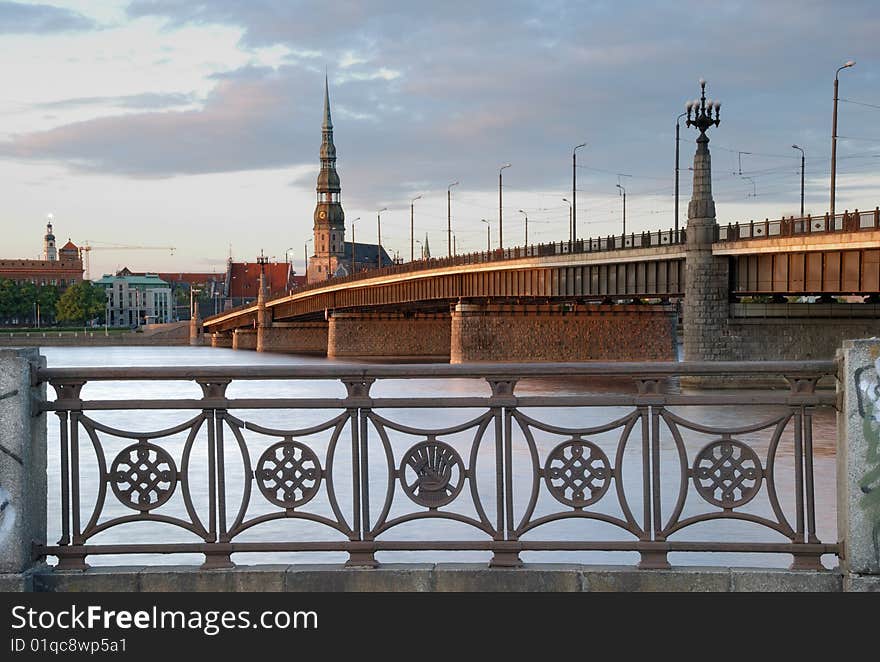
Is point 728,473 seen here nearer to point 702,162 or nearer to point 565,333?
point 702,162

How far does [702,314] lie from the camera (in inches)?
2015

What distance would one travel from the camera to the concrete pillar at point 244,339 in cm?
14125

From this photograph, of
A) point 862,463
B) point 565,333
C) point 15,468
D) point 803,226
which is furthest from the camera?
point 565,333

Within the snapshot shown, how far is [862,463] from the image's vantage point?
549cm

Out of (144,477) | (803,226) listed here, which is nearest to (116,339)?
(803,226)

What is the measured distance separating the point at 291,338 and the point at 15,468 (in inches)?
4835

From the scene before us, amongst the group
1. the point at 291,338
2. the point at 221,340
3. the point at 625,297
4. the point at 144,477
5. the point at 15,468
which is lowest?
the point at 221,340

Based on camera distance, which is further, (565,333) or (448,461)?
(565,333)

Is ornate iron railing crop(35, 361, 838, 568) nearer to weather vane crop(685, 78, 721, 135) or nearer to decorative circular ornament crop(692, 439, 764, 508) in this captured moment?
decorative circular ornament crop(692, 439, 764, 508)

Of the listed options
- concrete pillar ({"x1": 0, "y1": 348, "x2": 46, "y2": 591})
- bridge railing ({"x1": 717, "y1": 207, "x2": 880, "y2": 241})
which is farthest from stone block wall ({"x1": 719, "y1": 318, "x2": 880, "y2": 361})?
concrete pillar ({"x1": 0, "y1": 348, "x2": 46, "y2": 591})

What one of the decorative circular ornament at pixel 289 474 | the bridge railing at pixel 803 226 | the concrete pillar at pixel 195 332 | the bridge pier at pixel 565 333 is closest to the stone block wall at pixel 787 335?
the bridge railing at pixel 803 226

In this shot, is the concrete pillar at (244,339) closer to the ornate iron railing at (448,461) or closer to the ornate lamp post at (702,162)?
the ornate lamp post at (702,162)
